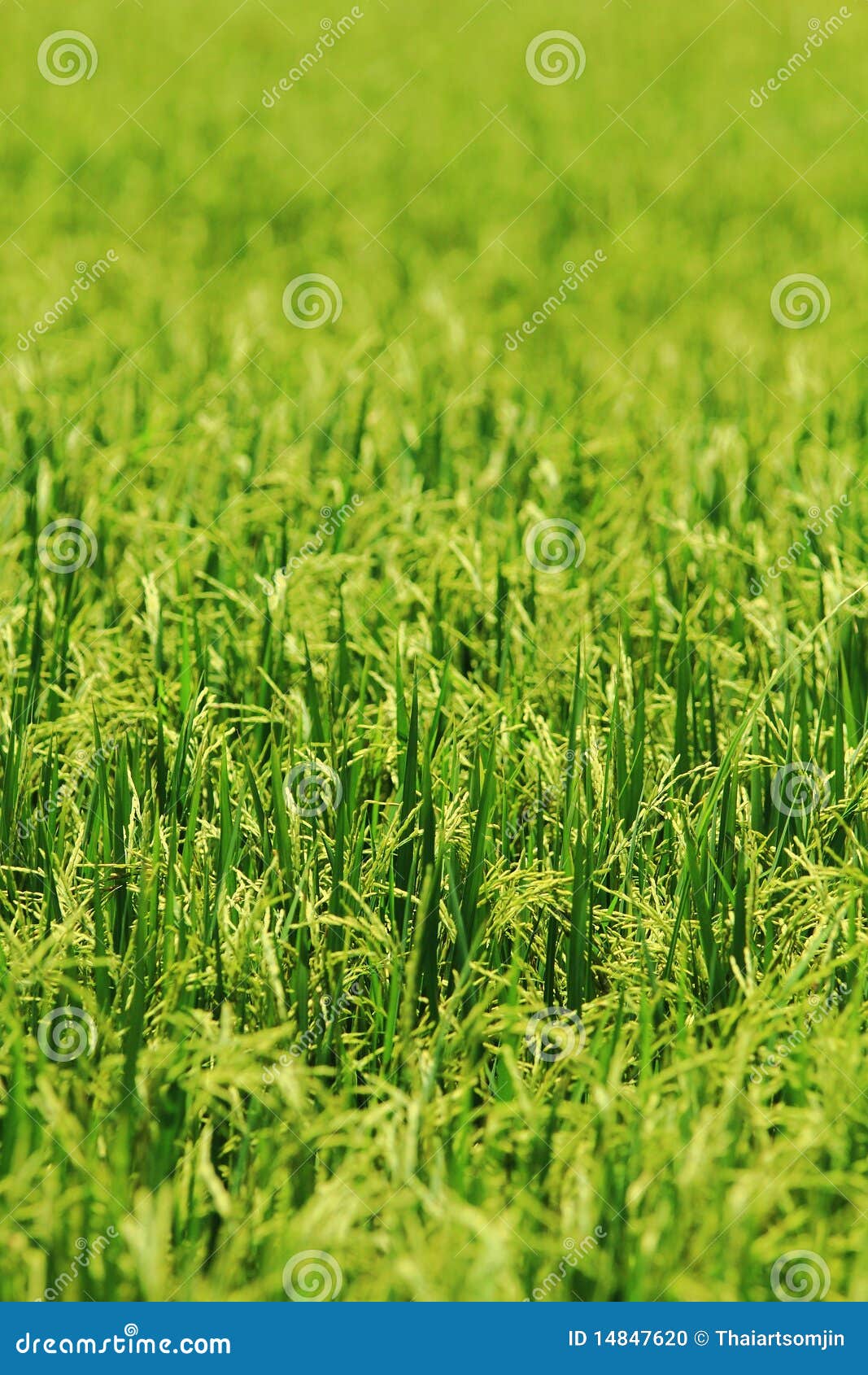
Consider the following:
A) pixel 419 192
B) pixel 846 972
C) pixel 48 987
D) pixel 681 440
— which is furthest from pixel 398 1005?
pixel 419 192

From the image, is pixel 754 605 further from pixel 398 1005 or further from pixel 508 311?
pixel 508 311

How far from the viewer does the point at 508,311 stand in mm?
7363

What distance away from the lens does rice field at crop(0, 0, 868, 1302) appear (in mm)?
1938

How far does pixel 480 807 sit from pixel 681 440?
107 inches

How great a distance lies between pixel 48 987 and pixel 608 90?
11.4 metres

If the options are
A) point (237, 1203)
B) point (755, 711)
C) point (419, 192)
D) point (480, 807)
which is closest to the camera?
point (237, 1203)

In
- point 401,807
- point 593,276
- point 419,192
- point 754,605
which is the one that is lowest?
point 401,807

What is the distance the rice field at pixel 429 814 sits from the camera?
194 centimetres

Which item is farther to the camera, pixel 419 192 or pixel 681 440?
pixel 419 192

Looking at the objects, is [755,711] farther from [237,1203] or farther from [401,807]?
[237,1203]

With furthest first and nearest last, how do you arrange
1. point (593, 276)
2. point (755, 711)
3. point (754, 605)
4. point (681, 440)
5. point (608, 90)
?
point (608, 90) → point (593, 276) → point (681, 440) → point (754, 605) → point (755, 711)

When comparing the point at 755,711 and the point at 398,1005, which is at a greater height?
the point at 755,711

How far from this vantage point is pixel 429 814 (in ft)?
8.22

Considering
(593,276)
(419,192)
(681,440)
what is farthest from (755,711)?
(419,192)
